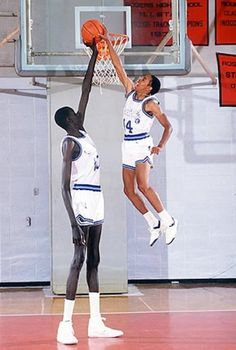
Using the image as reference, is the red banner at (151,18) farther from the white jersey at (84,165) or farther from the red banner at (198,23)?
the white jersey at (84,165)

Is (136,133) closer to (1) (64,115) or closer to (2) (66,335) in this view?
(1) (64,115)

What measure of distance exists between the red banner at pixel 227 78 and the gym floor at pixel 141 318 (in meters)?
3.07

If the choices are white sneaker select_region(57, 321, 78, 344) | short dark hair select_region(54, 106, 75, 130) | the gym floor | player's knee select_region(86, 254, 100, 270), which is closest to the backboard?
short dark hair select_region(54, 106, 75, 130)

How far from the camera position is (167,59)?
356 inches

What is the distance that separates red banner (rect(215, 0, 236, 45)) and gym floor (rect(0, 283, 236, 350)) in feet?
13.4

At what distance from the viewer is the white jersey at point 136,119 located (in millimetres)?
7199

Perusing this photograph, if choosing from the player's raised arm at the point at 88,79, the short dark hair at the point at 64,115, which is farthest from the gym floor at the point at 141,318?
the player's raised arm at the point at 88,79

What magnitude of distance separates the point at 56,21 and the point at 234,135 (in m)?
3.83

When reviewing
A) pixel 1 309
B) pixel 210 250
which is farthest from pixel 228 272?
pixel 1 309

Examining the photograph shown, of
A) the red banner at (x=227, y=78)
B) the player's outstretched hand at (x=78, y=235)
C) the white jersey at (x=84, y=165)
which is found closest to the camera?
the player's outstretched hand at (x=78, y=235)

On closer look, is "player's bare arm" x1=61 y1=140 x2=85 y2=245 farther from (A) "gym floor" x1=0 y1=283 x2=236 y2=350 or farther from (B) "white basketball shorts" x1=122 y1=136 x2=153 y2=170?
(A) "gym floor" x1=0 y1=283 x2=236 y2=350

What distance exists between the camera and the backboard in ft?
26.5

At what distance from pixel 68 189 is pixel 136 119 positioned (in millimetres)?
924

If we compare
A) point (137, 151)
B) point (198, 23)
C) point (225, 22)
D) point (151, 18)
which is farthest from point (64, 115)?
point (225, 22)
